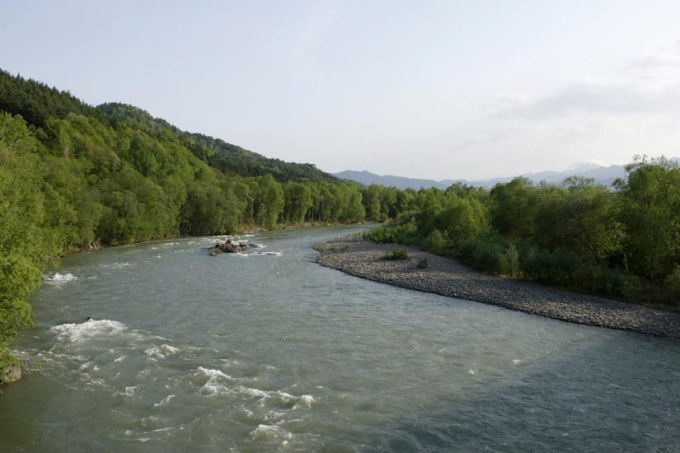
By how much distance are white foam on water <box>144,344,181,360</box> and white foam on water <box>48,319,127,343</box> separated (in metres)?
3.25

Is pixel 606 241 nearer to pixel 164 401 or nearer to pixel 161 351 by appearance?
pixel 161 351

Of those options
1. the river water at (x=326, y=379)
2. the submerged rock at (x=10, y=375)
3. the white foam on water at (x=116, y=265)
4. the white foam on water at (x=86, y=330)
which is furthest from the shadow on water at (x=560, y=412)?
the white foam on water at (x=116, y=265)

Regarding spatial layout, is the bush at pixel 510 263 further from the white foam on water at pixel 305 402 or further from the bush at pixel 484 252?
the white foam on water at pixel 305 402

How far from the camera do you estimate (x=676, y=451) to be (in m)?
12.1

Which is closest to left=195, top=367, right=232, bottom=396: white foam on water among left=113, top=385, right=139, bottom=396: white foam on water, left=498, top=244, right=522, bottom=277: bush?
left=113, top=385, right=139, bottom=396: white foam on water

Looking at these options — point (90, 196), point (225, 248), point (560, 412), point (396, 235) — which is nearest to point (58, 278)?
point (225, 248)

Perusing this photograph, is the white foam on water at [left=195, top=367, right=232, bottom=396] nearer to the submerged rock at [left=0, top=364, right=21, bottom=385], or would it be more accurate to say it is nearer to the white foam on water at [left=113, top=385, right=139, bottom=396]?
the white foam on water at [left=113, top=385, right=139, bottom=396]

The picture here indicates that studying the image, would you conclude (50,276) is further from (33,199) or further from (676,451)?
(676,451)

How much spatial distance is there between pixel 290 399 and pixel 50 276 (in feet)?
98.1

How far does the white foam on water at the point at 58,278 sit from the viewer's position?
3297 centimetres

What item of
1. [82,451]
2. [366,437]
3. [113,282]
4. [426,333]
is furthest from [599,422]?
[113,282]

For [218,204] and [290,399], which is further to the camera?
[218,204]

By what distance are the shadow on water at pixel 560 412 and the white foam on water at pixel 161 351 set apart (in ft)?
34.2

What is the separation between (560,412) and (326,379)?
8.00 meters
